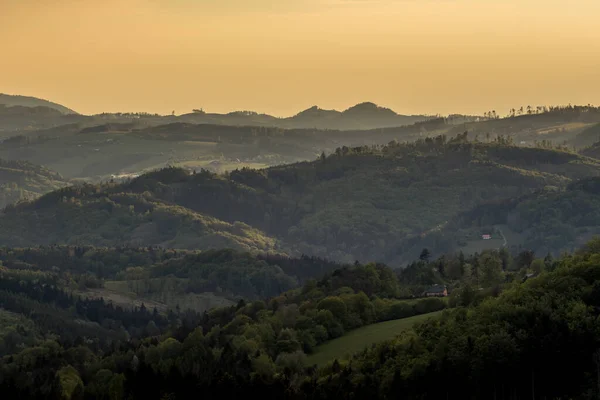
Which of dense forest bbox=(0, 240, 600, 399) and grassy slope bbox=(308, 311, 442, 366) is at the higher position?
dense forest bbox=(0, 240, 600, 399)

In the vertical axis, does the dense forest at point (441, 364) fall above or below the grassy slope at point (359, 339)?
above

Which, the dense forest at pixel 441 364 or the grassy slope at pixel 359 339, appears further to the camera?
the grassy slope at pixel 359 339

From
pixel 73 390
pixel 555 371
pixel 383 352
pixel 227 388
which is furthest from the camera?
pixel 73 390

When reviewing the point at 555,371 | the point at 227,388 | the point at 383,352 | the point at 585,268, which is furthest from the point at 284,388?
the point at 585,268

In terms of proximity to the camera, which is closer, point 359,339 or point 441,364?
point 441,364

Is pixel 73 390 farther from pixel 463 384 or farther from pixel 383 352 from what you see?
A: pixel 463 384

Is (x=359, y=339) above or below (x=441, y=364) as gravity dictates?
below

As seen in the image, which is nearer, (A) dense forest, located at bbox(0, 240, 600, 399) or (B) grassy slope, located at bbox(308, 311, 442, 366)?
(A) dense forest, located at bbox(0, 240, 600, 399)

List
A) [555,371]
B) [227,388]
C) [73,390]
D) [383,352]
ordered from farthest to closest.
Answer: [73,390] < [383,352] < [227,388] < [555,371]
